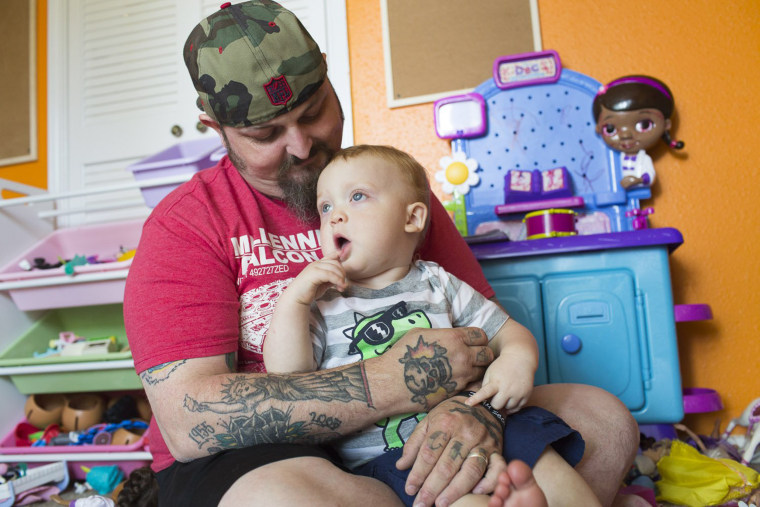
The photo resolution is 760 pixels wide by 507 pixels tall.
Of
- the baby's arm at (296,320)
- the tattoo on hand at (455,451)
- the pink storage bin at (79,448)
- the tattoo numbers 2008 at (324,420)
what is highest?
the baby's arm at (296,320)

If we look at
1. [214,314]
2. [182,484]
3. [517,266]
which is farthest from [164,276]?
[517,266]

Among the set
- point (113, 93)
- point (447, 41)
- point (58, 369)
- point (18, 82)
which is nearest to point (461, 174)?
point (447, 41)

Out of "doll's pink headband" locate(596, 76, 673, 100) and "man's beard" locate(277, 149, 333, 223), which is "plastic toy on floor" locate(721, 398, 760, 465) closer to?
"doll's pink headband" locate(596, 76, 673, 100)

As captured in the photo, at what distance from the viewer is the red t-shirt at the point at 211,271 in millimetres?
863

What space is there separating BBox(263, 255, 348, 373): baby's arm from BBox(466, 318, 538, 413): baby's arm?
0.82 feet

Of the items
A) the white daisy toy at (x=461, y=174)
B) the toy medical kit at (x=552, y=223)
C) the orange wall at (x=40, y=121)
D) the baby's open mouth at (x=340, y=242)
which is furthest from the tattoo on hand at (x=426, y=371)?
the orange wall at (x=40, y=121)

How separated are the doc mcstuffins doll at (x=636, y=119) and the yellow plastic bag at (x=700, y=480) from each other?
88 cm

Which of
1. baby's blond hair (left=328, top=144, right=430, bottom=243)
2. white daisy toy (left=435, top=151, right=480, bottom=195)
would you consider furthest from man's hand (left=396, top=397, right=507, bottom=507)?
white daisy toy (left=435, top=151, right=480, bottom=195)

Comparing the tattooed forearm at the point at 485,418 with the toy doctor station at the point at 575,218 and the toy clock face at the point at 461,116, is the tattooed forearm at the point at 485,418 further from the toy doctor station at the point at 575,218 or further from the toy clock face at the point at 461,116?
the toy clock face at the point at 461,116

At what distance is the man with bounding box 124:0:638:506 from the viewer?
28.8 inches

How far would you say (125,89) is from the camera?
8.23 feet

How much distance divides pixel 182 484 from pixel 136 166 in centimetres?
142

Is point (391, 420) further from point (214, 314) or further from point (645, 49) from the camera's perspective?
point (645, 49)

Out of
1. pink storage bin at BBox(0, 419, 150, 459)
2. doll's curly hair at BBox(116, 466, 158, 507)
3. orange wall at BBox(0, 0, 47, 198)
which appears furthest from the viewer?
orange wall at BBox(0, 0, 47, 198)
